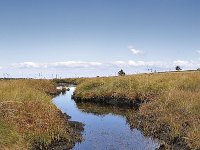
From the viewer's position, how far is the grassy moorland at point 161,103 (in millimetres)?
20559

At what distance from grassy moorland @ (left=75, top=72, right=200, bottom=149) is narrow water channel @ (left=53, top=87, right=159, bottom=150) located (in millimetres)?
799

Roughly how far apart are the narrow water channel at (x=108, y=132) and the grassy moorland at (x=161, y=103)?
0.80 meters

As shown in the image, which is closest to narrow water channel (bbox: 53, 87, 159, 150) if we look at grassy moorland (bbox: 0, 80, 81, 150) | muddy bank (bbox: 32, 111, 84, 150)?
muddy bank (bbox: 32, 111, 84, 150)

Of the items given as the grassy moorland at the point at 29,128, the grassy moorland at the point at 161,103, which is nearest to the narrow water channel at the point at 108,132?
the grassy moorland at the point at 161,103

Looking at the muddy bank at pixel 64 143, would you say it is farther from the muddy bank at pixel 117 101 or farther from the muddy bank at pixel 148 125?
the muddy bank at pixel 117 101

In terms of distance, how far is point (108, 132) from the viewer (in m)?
25.2

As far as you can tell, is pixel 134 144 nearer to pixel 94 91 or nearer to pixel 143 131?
pixel 143 131

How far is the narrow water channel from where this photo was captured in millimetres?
21125

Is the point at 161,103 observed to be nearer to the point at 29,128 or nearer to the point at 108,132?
the point at 108,132

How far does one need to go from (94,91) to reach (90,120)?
48.2ft

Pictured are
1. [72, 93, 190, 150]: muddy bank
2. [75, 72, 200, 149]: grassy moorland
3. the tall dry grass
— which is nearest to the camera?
the tall dry grass

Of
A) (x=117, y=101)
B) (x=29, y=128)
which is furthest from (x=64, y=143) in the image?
(x=117, y=101)

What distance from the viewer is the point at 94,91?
4531 cm

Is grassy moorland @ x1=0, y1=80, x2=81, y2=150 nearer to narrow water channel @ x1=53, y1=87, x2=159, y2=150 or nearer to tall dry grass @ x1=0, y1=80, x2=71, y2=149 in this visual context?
tall dry grass @ x1=0, y1=80, x2=71, y2=149
